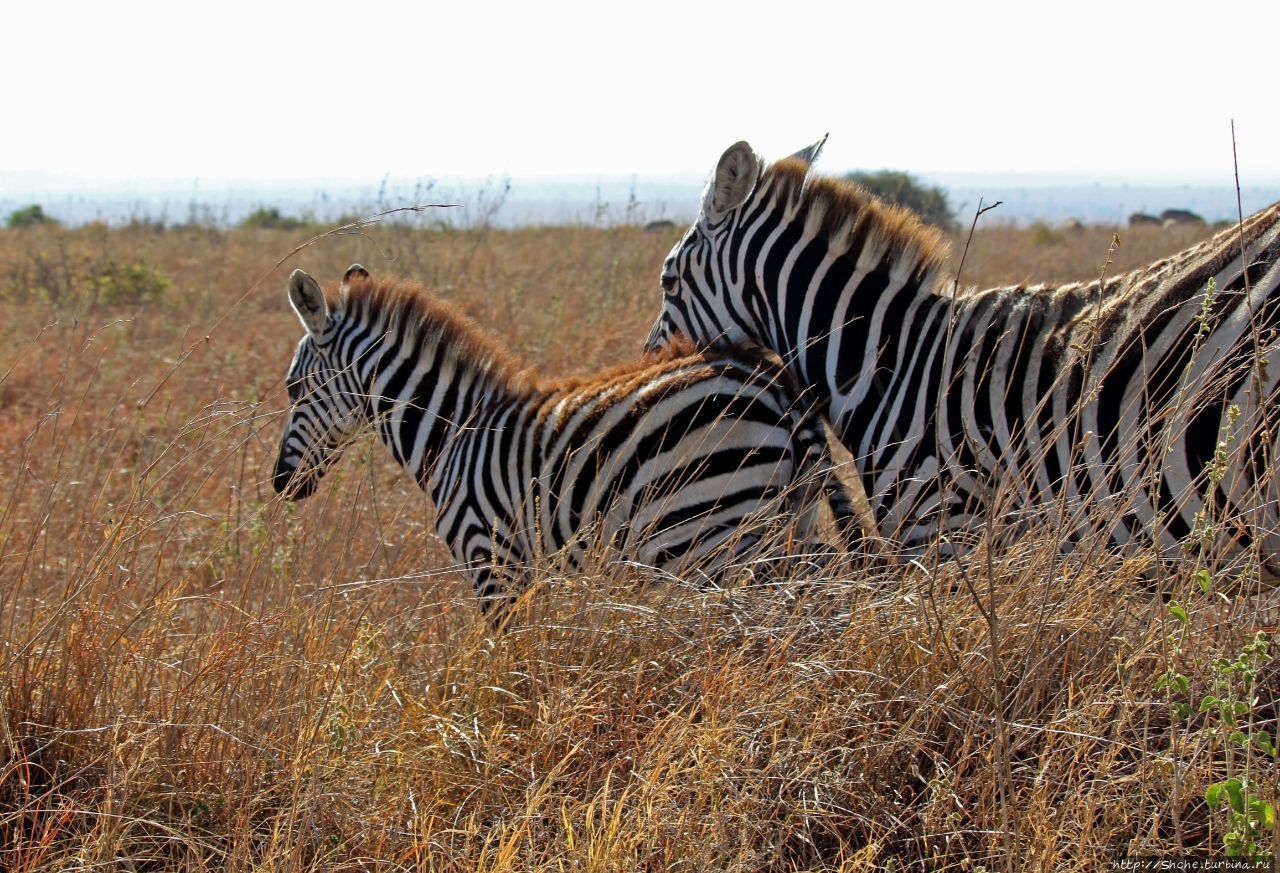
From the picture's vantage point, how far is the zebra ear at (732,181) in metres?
4.01

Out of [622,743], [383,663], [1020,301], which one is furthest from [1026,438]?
[383,663]

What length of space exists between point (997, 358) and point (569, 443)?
1.35m

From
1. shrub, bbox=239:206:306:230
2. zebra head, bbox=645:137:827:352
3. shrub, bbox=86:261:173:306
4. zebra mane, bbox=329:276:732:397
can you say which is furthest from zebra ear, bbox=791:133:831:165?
shrub, bbox=239:206:306:230

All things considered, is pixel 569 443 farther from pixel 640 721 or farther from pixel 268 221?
pixel 268 221

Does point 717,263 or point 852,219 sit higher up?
point 852,219

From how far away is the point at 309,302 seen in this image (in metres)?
4.04

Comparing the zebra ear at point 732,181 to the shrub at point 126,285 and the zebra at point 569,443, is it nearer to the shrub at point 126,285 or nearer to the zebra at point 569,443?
the zebra at point 569,443

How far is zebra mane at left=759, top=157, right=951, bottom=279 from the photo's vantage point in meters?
3.74

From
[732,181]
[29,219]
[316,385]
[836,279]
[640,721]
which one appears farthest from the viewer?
[29,219]

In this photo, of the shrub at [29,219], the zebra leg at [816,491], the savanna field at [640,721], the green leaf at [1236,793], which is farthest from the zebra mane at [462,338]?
the shrub at [29,219]

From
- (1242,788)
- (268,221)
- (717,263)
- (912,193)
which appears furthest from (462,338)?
(268,221)

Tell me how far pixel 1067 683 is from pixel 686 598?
2.97 feet

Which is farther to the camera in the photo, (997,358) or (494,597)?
(997,358)

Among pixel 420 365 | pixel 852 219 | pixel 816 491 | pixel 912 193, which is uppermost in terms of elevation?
pixel 912 193
